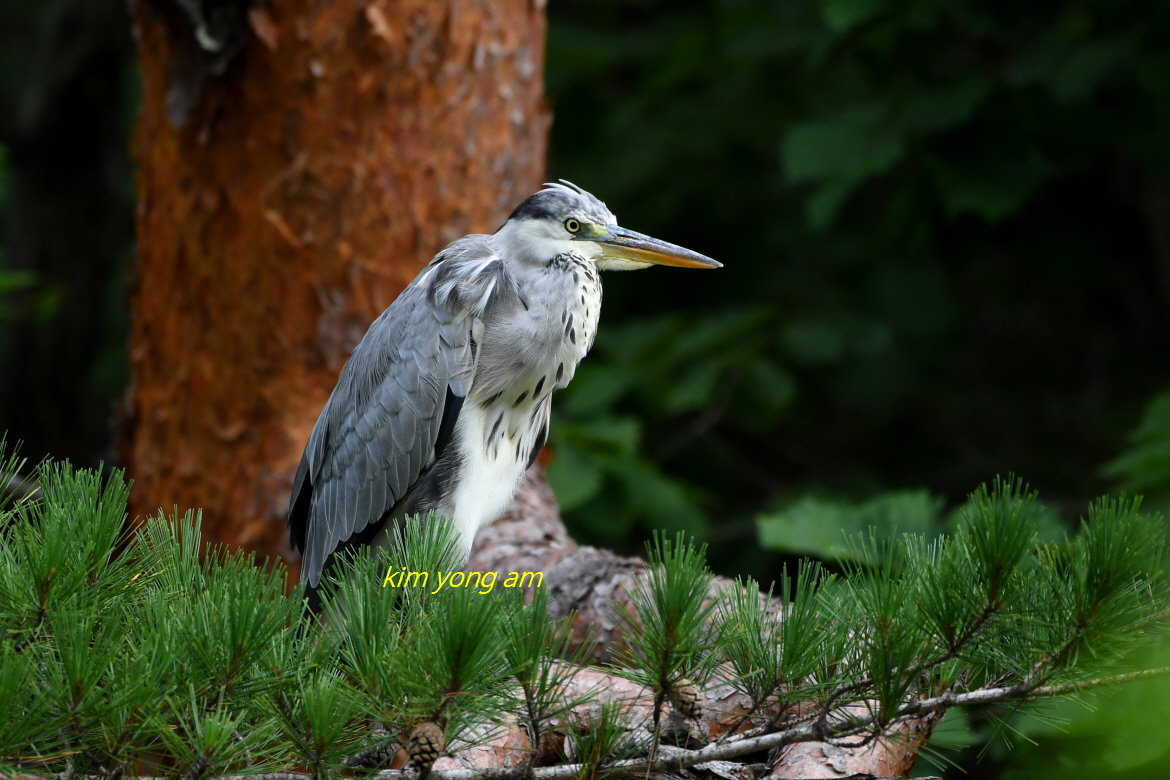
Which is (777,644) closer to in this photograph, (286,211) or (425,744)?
(425,744)

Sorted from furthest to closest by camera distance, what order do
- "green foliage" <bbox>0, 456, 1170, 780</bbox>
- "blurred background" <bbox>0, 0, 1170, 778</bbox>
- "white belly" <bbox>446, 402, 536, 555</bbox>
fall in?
"blurred background" <bbox>0, 0, 1170, 778</bbox>, "white belly" <bbox>446, 402, 536, 555</bbox>, "green foliage" <bbox>0, 456, 1170, 780</bbox>

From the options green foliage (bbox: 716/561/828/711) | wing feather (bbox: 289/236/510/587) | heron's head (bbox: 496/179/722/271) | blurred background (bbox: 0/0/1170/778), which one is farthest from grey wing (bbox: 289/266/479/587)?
green foliage (bbox: 716/561/828/711)

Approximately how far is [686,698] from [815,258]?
13.2ft

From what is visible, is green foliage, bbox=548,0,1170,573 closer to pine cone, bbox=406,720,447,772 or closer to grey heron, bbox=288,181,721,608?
grey heron, bbox=288,181,721,608

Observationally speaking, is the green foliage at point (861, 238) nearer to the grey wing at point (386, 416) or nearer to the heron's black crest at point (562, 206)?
the grey wing at point (386, 416)

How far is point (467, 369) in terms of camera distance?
2543mm

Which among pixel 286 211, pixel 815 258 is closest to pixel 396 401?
pixel 286 211

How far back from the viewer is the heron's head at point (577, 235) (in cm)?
248

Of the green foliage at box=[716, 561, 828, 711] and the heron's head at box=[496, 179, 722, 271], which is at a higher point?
the heron's head at box=[496, 179, 722, 271]

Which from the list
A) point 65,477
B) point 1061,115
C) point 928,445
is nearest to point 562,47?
point 1061,115

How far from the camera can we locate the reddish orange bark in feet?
10.4

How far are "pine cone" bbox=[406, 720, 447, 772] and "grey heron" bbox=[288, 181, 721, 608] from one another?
1090mm

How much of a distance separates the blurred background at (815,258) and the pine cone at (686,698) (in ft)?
5.20

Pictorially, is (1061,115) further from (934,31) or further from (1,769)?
(1,769)
